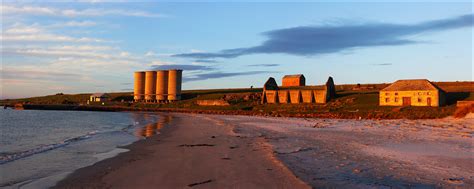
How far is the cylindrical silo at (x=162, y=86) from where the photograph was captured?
→ 13288cm

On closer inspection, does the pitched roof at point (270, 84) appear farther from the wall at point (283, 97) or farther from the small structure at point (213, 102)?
the small structure at point (213, 102)

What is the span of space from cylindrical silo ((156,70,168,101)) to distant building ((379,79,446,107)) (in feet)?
267

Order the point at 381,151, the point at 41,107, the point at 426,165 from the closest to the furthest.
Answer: the point at 426,165, the point at 381,151, the point at 41,107

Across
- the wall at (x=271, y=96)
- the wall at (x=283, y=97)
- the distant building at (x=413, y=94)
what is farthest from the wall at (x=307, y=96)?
the distant building at (x=413, y=94)

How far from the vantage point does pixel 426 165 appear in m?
15.3

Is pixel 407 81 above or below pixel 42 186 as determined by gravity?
above

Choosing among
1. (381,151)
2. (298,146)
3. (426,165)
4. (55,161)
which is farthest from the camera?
(298,146)

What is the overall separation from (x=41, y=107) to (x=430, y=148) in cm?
13110

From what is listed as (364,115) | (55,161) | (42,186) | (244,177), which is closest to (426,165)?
(244,177)

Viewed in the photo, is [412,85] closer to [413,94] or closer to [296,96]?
[413,94]

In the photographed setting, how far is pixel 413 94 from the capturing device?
65.3 meters

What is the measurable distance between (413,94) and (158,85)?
89.2m

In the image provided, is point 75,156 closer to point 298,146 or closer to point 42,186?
point 42,186

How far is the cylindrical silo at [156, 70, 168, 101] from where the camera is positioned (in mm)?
132875
